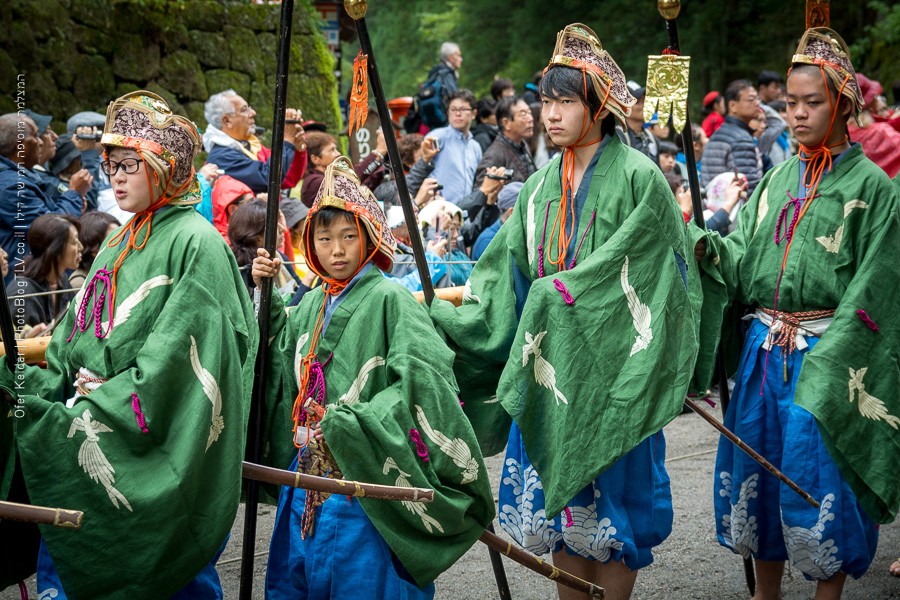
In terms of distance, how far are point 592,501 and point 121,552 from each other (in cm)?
158

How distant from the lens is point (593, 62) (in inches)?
159

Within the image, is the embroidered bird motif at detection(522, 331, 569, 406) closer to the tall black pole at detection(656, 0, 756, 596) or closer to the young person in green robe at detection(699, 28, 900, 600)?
the young person in green robe at detection(699, 28, 900, 600)

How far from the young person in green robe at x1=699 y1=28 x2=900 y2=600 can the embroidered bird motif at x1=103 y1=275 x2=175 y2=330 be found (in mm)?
2119

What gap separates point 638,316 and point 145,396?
167 centimetres

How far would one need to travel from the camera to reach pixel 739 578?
202 inches

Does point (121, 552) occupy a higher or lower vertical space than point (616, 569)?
higher

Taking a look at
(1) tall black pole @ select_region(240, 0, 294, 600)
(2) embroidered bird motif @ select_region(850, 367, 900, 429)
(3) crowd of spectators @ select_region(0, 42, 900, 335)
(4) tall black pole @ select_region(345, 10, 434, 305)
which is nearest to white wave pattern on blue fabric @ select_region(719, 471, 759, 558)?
(2) embroidered bird motif @ select_region(850, 367, 900, 429)

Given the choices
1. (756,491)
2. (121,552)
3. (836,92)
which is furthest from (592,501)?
(836,92)

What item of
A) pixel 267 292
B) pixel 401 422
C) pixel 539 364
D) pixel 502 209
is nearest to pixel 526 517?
pixel 539 364

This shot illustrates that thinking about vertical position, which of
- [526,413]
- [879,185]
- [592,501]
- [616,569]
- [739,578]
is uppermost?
[879,185]

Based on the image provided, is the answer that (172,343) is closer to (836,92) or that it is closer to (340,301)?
(340,301)

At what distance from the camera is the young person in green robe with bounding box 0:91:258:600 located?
11.1 ft

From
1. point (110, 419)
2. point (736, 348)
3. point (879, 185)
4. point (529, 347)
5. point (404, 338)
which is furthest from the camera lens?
point (736, 348)

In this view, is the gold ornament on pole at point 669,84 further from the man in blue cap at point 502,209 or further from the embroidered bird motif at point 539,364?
the man in blue cap at point 502,209
